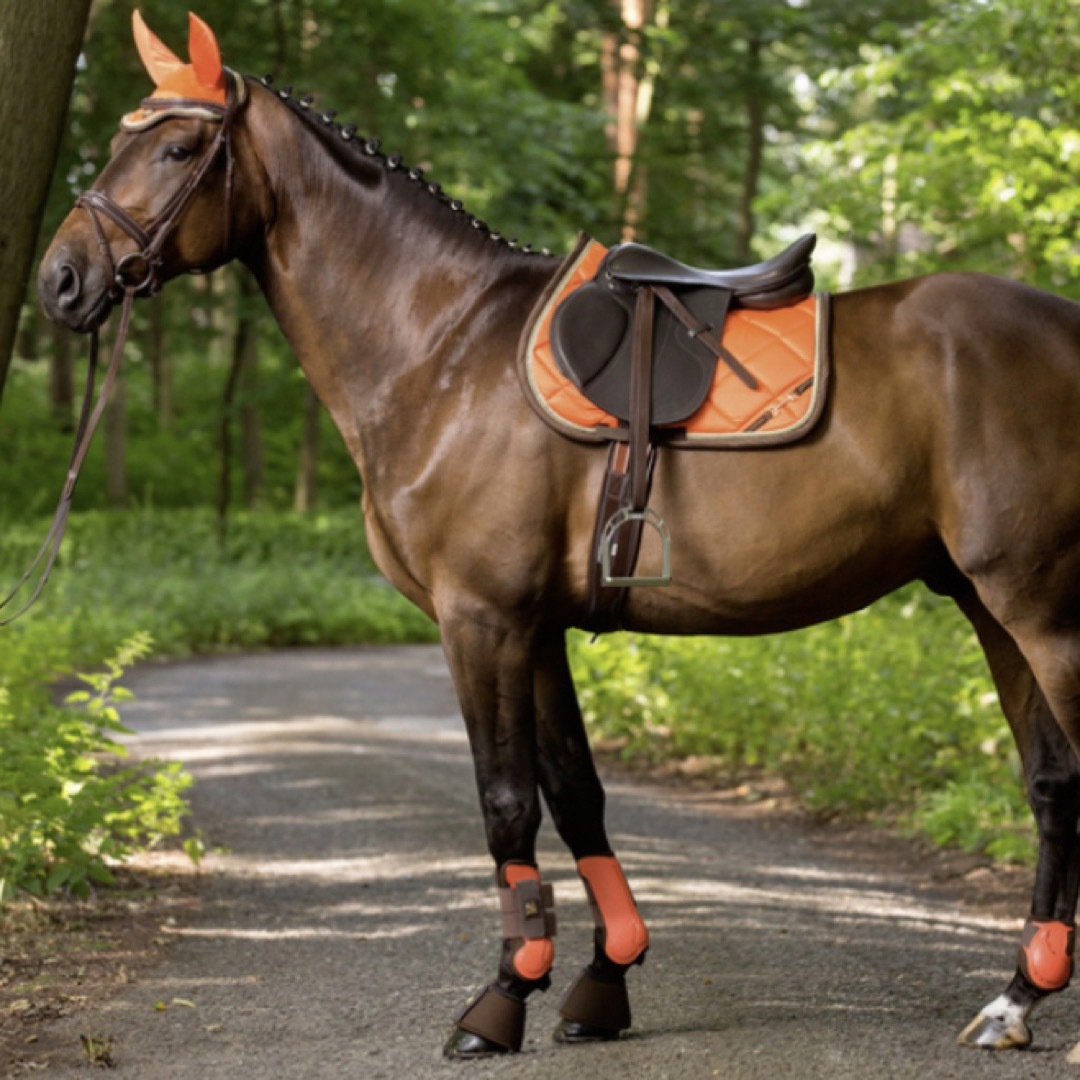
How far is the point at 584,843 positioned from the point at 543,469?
1.08 metres

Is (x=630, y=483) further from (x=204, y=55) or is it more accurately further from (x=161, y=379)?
(x=161, y=379)

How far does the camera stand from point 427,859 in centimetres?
664

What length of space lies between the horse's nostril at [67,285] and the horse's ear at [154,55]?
56 cm

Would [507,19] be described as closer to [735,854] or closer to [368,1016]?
[735,854]

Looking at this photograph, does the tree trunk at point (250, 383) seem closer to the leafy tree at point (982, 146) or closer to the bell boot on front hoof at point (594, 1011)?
the leafy tree at point (982, 146)

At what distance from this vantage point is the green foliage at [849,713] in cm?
730

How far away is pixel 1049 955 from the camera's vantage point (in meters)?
4.00

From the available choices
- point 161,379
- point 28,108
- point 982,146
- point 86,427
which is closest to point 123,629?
point 982,146

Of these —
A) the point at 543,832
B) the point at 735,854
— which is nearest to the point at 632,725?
the point at 543,832

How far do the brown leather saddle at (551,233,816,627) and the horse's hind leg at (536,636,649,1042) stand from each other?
0.35 m

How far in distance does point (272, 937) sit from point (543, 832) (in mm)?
2481

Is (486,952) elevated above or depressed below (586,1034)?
below

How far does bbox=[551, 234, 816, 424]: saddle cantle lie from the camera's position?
383cm

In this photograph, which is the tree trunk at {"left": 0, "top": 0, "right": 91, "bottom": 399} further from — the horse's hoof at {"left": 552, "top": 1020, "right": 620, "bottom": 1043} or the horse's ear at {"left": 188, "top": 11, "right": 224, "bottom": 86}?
the horse's hoof at {"left": 552, "top": 1020, "right": 620, "bottom": 1043}
